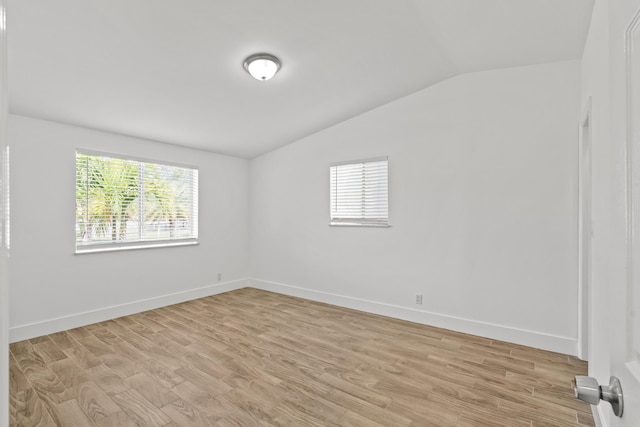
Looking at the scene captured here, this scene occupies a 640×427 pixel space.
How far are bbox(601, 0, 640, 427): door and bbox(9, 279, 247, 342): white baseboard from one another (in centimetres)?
453

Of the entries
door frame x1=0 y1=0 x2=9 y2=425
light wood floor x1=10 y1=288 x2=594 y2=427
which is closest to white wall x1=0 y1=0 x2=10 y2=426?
door frame x1=0 y1=0 x2=9 y2=425

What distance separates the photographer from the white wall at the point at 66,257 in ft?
10.6

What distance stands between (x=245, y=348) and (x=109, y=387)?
3.61 feet

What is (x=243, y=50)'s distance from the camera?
8.70 ft

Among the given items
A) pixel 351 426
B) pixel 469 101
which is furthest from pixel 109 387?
pixel 469 101

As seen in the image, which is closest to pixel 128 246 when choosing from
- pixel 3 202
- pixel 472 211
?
pixel 3 202

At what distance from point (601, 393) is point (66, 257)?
4496 mm

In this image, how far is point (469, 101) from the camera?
11.3 ft

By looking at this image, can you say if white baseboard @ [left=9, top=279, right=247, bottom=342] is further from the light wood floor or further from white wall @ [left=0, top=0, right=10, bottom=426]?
white wall @ [left=0, top=0, right=10, bottom=426]

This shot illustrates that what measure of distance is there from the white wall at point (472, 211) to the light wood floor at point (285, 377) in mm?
383

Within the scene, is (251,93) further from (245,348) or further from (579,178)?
(579,178)

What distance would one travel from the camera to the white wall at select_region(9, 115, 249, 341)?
323 cm

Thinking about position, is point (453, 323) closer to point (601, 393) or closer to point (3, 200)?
point (601, 393)

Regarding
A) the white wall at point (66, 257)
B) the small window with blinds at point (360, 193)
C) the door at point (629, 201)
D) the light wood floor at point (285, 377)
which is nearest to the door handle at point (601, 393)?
the door at point (629, 201)
